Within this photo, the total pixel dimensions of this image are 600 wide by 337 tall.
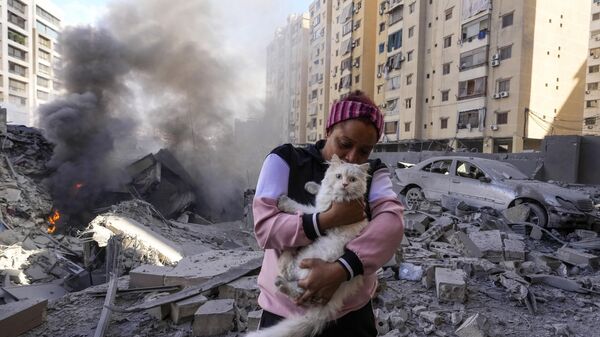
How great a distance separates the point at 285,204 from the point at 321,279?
0.29 metres

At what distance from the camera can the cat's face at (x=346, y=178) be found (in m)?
1.23

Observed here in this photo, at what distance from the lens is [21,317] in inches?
116

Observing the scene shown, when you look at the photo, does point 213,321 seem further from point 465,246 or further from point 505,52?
point 505,52

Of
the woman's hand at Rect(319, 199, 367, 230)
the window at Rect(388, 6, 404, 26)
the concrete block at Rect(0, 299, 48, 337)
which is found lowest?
the concrete block at Rect(0, 299, 48, 337)

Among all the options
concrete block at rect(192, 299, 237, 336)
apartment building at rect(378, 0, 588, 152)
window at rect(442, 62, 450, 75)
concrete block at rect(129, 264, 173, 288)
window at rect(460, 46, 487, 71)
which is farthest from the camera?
window at rect(442, 62, 450, 75)

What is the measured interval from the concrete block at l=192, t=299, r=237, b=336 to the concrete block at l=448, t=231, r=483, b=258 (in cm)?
351

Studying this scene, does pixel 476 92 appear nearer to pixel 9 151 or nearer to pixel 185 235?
pixel 185 235

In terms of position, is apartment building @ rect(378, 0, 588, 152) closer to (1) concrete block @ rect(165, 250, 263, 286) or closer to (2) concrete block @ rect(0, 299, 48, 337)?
(1) concrete block @ rect(165, 250, 263, 286)

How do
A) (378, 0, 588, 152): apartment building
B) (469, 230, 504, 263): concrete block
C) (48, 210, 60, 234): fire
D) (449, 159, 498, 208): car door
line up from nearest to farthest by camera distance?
(469, 230, 504, 263): concrete block < (449, 159, 498, 208): car door < (48, 210, 60, 234): fire < (378, 0, 588, 152): apartment building

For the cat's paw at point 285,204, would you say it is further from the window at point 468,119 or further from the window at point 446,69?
the window at point 446,69

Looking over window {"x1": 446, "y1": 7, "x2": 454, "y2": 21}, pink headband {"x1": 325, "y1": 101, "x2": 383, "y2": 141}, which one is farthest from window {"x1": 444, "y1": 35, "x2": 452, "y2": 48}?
pink headband {"x1": 325, "y1": 101, "x2": 383, "y2": 141}

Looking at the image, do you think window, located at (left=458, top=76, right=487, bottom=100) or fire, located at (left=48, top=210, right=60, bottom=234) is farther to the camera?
window, located at (left=458, top=76, right=487, bottom=100)

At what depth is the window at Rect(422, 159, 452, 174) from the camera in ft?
27.2

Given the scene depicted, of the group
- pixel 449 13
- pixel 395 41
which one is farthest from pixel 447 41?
pixel 395 41
